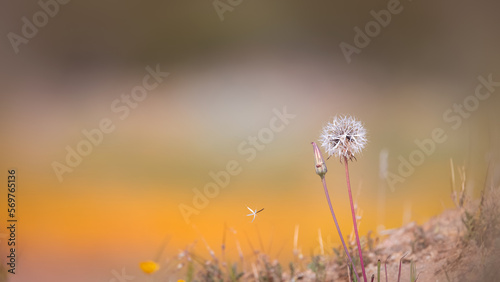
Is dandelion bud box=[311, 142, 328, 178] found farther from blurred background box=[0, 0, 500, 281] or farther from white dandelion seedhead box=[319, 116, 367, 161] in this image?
blurred background box=[0, 0, 500, 281]

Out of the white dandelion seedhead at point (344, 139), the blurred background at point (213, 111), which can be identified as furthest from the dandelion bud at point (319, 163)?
the blurred background at point (213, 111)

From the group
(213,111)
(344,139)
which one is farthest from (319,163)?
(213,111)

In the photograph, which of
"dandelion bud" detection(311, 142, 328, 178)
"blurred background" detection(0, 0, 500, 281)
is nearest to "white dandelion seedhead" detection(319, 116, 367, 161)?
"dandelion bud" detection(311, 142, 328, 178)

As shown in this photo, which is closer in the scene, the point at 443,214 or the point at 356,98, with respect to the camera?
the point at 443,214

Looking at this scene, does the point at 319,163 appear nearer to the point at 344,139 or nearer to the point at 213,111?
the point at 344,139

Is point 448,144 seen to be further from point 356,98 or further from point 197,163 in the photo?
point 197,163

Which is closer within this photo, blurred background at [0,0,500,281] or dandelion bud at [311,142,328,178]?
dandelion bud at [311,142,328,178]

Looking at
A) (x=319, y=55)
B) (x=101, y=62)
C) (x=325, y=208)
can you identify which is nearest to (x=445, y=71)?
(x=319, y=55)
